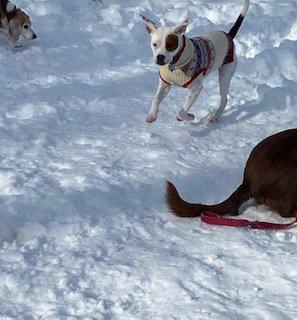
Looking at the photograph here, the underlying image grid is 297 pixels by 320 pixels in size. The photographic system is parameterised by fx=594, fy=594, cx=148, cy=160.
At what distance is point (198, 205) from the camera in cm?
366

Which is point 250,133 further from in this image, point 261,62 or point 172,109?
point 261,62

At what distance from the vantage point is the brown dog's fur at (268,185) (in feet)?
11.9

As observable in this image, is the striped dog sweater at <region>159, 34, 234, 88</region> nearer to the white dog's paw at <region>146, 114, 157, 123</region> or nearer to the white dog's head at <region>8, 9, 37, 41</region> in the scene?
the white dog's paw at <region>146, 114, 157, 123</region>

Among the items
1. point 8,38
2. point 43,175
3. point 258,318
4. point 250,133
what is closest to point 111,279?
point 258,318

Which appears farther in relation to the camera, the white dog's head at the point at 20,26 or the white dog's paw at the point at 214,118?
the white dog's head at the point at 20,26

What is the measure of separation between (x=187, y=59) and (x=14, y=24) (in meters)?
3.49

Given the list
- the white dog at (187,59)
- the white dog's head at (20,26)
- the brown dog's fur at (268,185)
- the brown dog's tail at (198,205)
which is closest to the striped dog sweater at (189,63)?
the white dog at (187,59)

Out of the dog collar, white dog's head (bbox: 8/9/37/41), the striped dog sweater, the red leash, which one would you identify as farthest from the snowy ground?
the dog collar

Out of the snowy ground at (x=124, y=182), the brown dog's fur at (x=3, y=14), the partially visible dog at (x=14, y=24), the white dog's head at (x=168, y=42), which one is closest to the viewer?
the snowy ground at (x=124, y=182)

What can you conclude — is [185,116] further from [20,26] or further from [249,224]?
[20,26]

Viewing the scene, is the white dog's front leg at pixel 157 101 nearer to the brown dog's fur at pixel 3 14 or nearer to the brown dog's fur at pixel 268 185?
the brown dog's fur at pixel 268 185

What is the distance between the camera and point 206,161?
15.1ft

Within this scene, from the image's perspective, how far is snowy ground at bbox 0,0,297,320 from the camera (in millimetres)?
2857

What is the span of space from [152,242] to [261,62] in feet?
12.2
